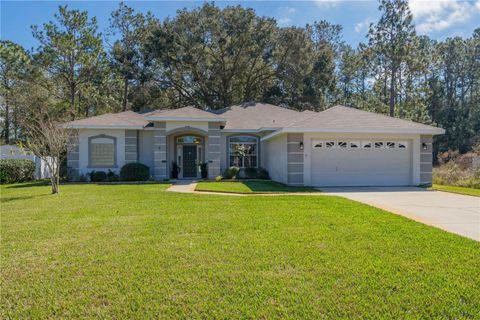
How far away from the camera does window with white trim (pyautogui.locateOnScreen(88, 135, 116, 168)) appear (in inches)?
728

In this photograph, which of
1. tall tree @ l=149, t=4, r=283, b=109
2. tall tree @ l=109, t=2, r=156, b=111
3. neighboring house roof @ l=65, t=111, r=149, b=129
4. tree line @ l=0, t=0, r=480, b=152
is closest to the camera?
neighboring house roof @ l=65, t=111, r=149, b=129

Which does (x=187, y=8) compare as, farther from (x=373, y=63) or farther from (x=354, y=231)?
(x=354, y=231)

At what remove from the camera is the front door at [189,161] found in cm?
2014

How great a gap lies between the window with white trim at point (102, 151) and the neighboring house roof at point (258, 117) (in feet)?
21.8

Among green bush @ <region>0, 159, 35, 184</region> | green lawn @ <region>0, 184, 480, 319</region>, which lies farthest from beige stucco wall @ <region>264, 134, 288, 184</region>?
green bush @ <region>0, 159, 35, 184</region>

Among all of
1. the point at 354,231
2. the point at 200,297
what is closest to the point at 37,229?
the point at 200,297

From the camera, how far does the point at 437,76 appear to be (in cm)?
4084

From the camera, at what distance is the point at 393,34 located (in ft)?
96.2

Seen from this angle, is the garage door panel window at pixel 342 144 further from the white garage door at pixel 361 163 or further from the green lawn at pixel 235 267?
the green lawn at pixel 235 267

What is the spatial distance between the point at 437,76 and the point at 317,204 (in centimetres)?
4032

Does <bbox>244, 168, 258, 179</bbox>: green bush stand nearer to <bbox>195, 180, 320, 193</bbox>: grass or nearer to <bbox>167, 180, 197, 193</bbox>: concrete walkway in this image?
<bbox>195, 180, 320, 193</bbox>: grass

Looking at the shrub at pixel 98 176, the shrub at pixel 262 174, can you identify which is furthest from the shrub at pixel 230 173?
the shrub at pixel 98 176

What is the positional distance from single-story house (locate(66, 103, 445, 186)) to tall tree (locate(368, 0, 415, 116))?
14096mm

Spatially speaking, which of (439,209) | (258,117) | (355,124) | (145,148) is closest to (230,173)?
(258,117)
